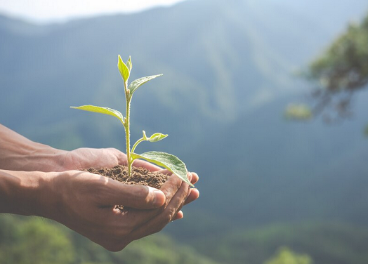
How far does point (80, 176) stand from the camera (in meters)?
2.13

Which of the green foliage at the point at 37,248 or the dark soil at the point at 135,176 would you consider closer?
the dark soil at the point at 135,176

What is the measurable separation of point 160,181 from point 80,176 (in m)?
0.63

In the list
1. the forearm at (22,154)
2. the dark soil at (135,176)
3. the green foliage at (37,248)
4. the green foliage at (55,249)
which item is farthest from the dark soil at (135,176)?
the green foliage at (37,248)

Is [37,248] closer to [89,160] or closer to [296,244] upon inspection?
[89,160]

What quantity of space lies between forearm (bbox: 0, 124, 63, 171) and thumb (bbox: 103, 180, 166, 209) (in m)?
1.08

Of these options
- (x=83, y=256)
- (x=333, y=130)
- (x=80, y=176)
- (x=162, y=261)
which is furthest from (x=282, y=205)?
(x=80, y=176)

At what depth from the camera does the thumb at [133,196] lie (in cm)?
204

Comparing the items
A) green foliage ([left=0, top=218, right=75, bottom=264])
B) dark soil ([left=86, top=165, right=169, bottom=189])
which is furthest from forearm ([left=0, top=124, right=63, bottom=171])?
green foliage ([left=0, top=218, right=75, bottom=264])

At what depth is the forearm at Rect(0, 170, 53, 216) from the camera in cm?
206

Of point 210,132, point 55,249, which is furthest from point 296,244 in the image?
point 210,132

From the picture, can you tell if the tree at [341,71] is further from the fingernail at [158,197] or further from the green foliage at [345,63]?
the fingernail at [158,197]

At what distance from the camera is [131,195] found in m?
2.04

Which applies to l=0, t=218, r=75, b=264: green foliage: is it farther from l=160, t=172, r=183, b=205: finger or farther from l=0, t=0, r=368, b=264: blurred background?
l=160, t=172, r=183, b=205: finger

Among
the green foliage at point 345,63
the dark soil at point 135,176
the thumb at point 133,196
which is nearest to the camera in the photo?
the thumb at point 133,196
